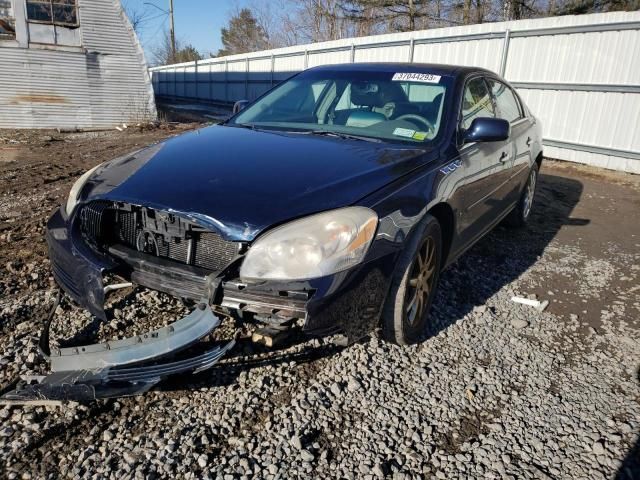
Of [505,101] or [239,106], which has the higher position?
[505,101]

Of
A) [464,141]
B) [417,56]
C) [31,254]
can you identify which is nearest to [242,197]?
[464,141]

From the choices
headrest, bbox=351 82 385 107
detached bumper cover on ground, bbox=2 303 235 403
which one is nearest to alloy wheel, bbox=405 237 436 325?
detached bumper cover on ground, bbox=2 303 235 403

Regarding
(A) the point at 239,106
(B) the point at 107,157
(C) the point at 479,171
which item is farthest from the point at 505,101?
(B) the point at 107,157

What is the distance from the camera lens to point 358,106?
3521 mm

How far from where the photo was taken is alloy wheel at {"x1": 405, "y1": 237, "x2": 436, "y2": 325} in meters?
2.66

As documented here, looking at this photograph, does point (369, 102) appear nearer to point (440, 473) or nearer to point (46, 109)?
point (440, 473)

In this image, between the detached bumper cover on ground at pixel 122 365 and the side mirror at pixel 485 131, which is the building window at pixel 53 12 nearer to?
the side mirror at pixel 485 131

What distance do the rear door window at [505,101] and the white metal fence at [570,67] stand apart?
4.98 meters

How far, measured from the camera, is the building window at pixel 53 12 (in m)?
12.3

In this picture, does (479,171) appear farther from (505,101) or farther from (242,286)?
(242,286)

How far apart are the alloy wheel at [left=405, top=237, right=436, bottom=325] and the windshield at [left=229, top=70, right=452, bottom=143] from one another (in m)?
0.72

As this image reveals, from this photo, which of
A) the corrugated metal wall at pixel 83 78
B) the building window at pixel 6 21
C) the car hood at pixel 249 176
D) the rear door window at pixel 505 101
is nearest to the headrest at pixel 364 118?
the car hood at pixel 249 176

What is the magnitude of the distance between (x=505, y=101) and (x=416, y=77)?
140 cm

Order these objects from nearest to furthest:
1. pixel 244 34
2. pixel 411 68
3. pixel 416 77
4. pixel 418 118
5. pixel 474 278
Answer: pixel 418 118
pixel 416 77
pixel 411 68
pixel 474 278
pixel 244 34
